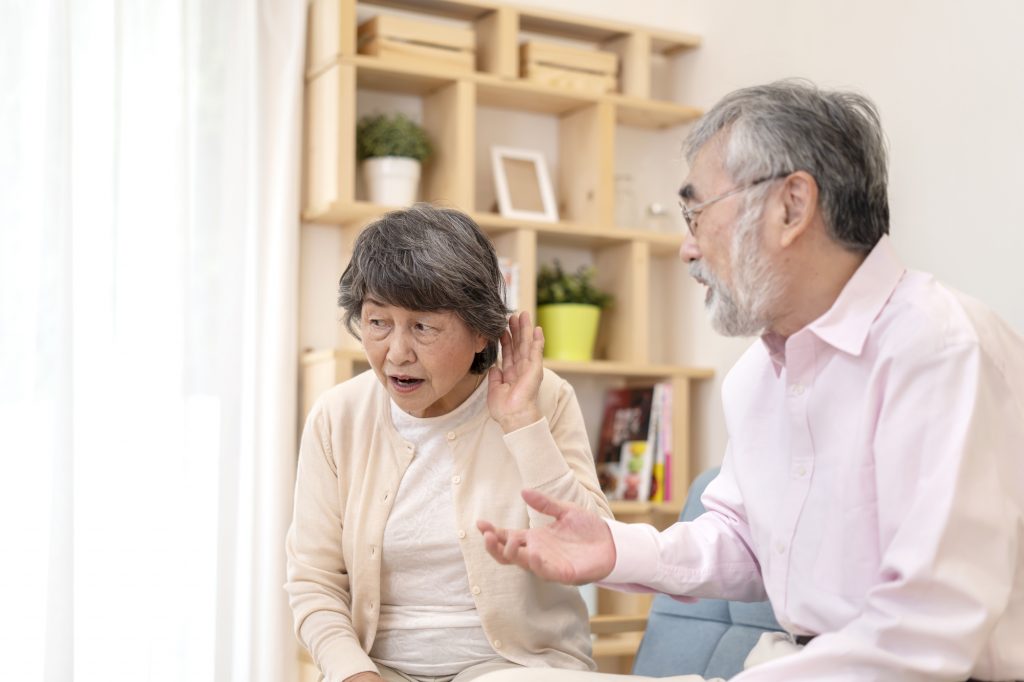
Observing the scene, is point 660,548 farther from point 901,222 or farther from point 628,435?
point 628,435

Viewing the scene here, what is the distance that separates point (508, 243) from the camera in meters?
3.60

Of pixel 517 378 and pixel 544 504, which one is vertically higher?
pixel 517 378

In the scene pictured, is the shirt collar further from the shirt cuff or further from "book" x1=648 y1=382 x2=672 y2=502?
"book" x1=648 y1=382 x2=672 y2=502

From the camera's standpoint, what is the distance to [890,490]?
4.37 feet

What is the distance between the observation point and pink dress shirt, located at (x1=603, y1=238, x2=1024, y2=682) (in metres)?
1.25

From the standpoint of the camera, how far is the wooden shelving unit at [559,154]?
3328 millimetres

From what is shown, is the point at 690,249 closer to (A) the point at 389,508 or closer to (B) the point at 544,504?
(B) the point at 544,504

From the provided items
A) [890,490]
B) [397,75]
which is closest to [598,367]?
[397,75]

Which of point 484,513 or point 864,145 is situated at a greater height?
point 864,145

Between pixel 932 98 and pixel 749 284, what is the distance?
1.90 m

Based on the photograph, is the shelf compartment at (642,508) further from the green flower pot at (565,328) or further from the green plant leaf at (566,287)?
the green plant leaf at (566,287)

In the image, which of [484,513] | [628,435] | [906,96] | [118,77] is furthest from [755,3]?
[484,513]

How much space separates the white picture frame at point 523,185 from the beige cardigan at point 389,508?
60.5 inches

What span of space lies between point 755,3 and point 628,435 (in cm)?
142
